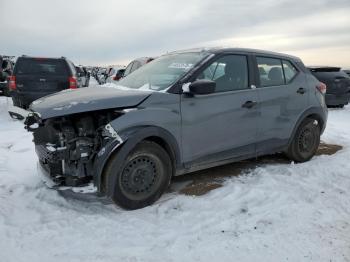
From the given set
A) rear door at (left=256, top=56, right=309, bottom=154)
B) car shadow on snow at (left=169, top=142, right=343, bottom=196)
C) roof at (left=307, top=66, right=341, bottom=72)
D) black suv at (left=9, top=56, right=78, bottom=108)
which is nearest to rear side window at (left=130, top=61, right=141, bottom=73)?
black suv at (left=9, top=56, right=78, bottom=108)

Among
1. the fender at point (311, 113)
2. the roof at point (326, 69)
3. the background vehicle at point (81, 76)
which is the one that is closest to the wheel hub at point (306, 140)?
the fender at point (311, 113)

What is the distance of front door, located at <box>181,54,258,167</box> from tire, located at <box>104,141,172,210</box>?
0.34 metres

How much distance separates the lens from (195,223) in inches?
155

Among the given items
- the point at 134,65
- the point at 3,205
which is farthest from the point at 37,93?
the point at 3,205

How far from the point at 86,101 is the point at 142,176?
996 mm

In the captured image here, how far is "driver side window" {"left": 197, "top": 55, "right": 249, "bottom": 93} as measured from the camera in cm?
490

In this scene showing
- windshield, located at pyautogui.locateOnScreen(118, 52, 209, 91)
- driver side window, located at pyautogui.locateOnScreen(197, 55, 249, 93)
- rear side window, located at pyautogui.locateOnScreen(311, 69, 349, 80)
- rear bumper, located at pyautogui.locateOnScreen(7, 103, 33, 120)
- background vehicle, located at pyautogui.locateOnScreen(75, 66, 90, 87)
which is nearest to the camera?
rear bumper, located at pyautogui.locateOnScreen(7, 103, 33, 120)

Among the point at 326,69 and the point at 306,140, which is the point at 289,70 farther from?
the point at 326,69

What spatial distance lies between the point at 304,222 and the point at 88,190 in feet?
7.18

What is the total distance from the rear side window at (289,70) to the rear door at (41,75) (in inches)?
270

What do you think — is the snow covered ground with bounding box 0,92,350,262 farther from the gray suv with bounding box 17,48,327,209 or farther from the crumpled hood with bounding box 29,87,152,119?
the crumpled hood with bounding box 29,87,152,119

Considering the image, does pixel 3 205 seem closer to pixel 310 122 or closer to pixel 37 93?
pixel 310 122

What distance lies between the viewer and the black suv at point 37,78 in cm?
1062

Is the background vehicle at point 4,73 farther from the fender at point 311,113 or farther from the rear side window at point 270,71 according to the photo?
the fender at point 311,113
